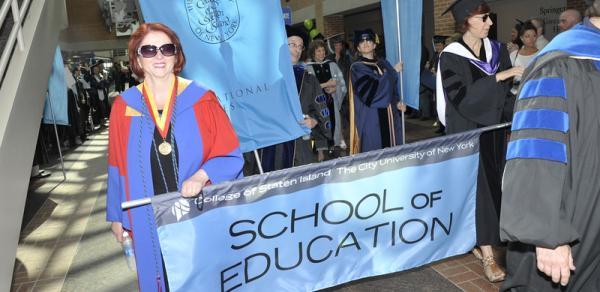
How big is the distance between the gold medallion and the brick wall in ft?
34.6

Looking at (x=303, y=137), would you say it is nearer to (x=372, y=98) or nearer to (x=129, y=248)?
(x=372, y=98)

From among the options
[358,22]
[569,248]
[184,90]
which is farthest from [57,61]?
[358,22]

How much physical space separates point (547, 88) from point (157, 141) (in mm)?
1738

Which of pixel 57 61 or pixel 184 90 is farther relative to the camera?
pixel 57 61

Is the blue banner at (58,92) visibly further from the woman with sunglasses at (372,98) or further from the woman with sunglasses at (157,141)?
the woman with sunglasses at (157,141)

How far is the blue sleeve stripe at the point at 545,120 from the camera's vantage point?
1.88 meters

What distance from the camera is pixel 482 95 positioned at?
3576mm

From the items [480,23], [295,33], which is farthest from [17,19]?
[480,23]

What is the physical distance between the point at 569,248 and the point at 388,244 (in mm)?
Result: 1234

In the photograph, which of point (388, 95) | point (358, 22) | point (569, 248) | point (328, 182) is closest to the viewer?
point (569, 248)

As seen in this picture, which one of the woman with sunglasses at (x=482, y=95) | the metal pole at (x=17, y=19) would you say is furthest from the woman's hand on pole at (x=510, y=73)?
the metal pole at (x=17, y=19)

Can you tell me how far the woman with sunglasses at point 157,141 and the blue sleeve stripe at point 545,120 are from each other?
140 cm

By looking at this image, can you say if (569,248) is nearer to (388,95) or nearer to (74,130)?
(388,95)

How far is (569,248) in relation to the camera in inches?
75.8
